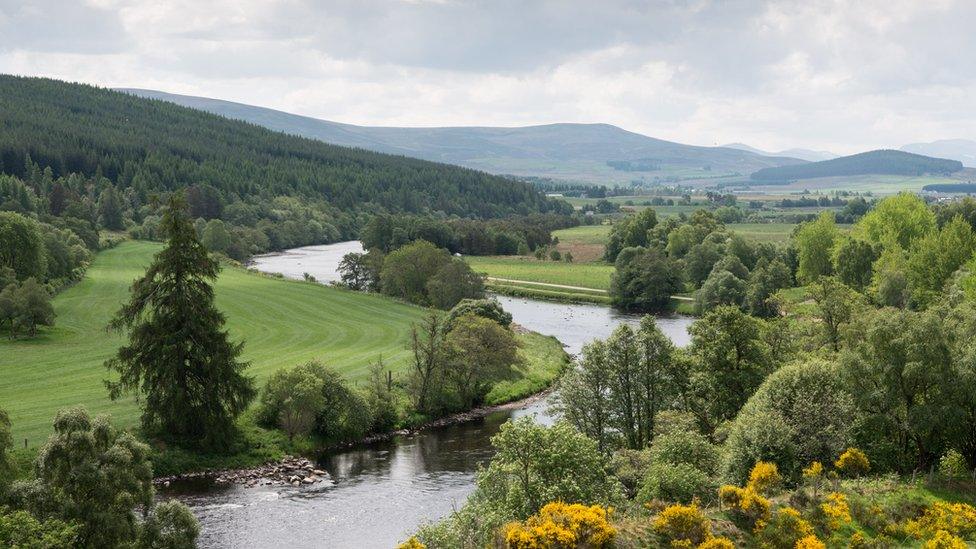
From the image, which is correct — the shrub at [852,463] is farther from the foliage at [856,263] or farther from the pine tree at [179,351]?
the foliage at [856,263]

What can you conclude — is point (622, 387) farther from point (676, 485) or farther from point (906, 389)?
point (906, 389)

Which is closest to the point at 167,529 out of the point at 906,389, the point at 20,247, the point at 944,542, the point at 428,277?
the point at 944,542

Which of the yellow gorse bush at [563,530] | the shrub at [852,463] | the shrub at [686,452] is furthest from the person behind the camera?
the shrub at [686,452]

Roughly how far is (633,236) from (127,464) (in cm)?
14888

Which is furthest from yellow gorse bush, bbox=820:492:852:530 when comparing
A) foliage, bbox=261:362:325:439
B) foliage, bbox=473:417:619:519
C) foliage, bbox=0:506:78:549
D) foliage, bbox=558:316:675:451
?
foliage, bbox=261:362:325:439

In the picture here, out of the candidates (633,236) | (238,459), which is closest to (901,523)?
(238,459)

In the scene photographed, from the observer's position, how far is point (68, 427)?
1363 inches

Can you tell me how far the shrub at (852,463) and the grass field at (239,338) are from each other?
146 feet

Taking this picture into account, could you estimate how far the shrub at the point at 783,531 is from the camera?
29.9 m

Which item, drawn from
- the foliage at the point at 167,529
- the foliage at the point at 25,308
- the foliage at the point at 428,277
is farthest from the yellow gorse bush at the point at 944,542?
the foliage at the point at 428,277

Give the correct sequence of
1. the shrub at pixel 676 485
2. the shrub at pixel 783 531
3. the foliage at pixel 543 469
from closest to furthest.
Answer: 1. the shrub at pixel 783 531
2. the foliage at pixel 543 469
3. the shrub at pixel 676 485

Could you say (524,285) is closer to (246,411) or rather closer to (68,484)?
(246,411)

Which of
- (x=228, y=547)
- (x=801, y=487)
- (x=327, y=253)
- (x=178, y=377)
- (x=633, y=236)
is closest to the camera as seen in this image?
(x=801, y=487)

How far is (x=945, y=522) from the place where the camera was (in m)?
31.0
